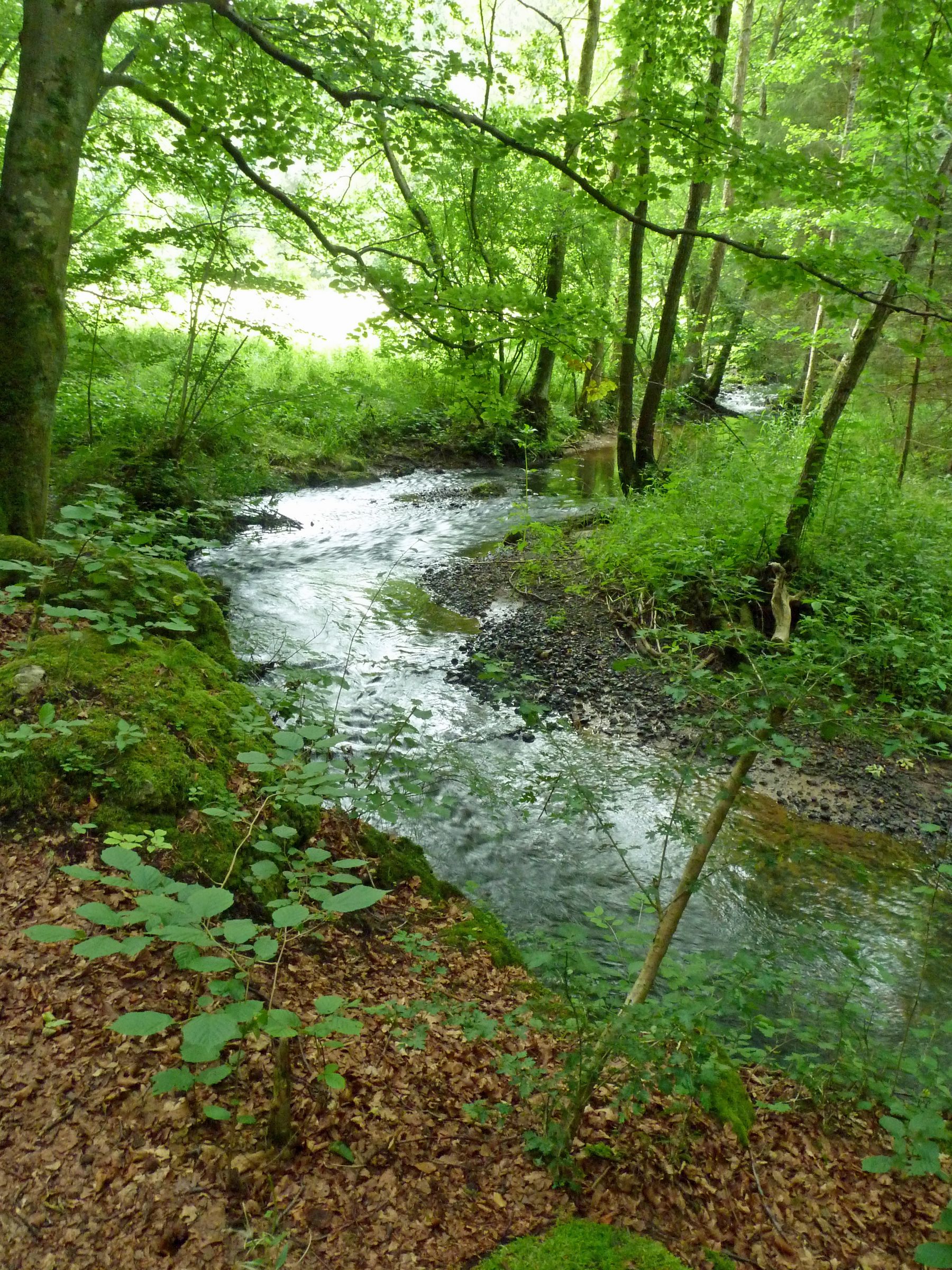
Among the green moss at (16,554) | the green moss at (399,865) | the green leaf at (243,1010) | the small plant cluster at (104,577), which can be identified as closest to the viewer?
the green leaf at (243,1010)

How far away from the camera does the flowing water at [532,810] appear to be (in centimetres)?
468

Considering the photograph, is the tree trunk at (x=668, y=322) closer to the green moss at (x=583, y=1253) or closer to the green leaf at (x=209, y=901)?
the green leaf at (x=209, y=901)

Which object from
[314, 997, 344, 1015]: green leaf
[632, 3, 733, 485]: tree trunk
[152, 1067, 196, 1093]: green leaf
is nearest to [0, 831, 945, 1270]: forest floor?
[152, 1067, 196, 1093]: green leaf

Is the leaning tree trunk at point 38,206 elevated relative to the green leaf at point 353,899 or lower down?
elevated

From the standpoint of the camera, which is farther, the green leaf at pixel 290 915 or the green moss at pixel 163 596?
the green moss at pixel 163 596

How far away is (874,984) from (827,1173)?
190 centimetres

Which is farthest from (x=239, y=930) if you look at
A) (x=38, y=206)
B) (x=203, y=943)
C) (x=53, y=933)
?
(x=38, y=206)

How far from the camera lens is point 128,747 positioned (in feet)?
11.9

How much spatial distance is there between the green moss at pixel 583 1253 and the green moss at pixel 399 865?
2.15 m

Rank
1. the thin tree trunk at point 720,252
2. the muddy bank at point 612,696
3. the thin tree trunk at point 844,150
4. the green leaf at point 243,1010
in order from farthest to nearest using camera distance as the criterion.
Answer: the thin tree trunk at point 720,252 → the thin tree trunk at point 844,150 → the muddy bank at point 612,696 → the green leaf at point 243,1010

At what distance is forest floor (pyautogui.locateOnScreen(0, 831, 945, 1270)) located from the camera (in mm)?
1959

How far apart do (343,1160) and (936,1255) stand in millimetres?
1709

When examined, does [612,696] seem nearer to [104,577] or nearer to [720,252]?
[104,577]

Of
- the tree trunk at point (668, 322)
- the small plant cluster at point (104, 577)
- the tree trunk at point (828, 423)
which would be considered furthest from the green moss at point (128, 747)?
the tree trunk at point (668, 322)
